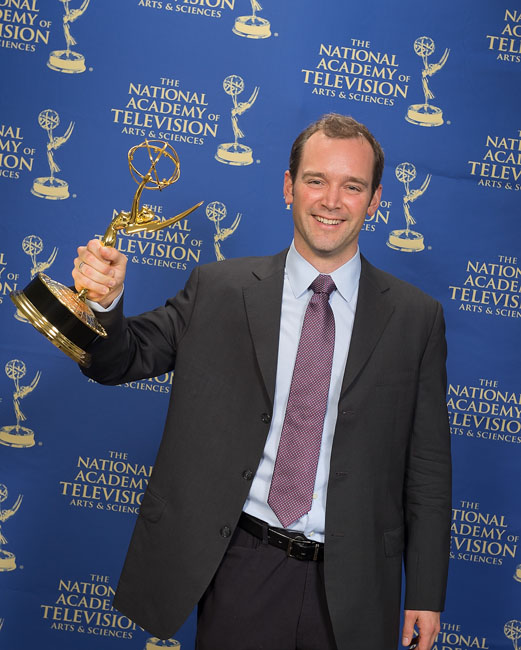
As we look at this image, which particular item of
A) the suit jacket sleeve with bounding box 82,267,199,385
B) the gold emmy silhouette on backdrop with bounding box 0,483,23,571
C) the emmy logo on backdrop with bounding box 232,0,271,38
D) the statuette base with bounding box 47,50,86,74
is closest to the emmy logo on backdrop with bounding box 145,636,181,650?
the gold emmy silhouette on backdrop with bounding box 0,483,23,571

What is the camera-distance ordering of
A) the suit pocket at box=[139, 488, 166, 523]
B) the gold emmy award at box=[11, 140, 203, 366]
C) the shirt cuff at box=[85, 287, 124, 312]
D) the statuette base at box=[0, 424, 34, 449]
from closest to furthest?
the gold emmy award at box=[11, 140, 203, 366] < the shirt cuff at box=[85, 287, 124, 312] < the suit pocket at box=[139, 488, 166, 523] < the statuette base at box=[0, 424, 34, 449]

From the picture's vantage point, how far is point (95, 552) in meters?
3.64

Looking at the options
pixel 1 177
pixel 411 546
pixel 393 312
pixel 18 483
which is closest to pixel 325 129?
pixel 393 312

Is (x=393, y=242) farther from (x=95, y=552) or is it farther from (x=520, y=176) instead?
(x=95, y=552)

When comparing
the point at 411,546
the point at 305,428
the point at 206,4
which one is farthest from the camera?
the point at 206,4

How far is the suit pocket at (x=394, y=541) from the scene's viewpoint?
2322 mm

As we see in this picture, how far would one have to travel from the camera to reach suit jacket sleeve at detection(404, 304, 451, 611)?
2348 millimetres

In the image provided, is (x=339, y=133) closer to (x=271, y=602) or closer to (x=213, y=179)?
(x=213, y=179)

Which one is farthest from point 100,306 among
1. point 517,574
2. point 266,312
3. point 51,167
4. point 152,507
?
point 517,574

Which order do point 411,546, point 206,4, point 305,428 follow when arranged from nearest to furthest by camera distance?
point 305,428, point 411,546, point 206,4

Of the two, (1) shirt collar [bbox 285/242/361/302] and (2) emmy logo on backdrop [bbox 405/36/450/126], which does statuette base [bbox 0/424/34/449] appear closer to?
(1) shirt collar [bbox 285/242/361/302]

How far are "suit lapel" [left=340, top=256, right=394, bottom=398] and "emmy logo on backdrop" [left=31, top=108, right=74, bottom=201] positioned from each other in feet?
5.24

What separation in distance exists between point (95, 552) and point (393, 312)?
78.2 inches

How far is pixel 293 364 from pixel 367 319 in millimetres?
257
